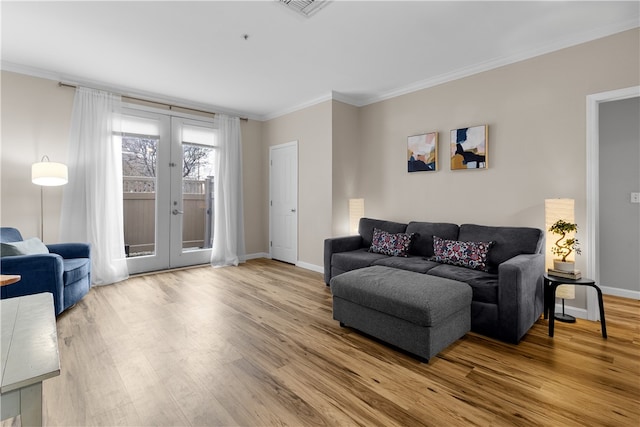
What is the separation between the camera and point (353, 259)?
12.0ft

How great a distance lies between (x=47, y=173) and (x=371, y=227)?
3.89 metres

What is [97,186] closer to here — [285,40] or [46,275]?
[46,275]

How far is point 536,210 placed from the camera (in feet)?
10.6

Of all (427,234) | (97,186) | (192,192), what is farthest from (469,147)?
(97,186)

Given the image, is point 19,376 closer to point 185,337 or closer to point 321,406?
point 321,406

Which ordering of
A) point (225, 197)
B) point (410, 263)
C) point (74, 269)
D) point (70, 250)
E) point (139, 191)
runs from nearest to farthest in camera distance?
point (74, 269) < point (410, 263) < point (70, 250) < point (139, 191) < point (225, 197)

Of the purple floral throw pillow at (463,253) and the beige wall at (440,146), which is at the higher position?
the beige wall at (440,146)

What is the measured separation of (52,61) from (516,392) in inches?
213

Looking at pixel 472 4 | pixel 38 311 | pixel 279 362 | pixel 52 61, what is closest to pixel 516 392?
pixel 279 362

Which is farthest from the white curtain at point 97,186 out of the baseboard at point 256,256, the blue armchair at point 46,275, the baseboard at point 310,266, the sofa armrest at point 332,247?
the sofa armrest at point 332,247

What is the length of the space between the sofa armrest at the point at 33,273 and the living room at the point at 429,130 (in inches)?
54.1

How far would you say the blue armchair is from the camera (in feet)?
8.92

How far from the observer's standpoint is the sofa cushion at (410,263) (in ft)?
10.2

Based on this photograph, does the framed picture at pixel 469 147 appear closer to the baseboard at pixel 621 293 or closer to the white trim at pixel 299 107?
the white trim at pixel 299 107
